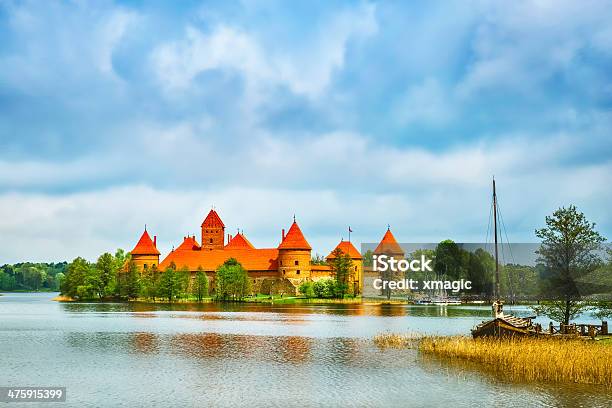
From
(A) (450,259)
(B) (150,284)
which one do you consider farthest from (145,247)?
(A) (450,259)

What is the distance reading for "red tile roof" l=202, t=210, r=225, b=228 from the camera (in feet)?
399

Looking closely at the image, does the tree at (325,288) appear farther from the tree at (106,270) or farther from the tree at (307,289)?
the tree at (106,270)

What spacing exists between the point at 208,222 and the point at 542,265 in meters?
95.6

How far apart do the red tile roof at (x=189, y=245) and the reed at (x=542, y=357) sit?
97.3 m

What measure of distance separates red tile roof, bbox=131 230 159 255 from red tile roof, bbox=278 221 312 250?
22472mm

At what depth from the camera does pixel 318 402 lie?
18328 millimetres

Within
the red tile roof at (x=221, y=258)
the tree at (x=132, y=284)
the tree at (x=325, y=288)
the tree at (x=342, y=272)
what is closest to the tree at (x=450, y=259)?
the tree at (x=342, y=272)

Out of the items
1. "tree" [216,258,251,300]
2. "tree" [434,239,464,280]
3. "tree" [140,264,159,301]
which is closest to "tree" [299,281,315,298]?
"tree" [216,258,251,300]

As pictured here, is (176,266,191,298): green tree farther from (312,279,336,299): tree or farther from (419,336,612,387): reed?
(419,336,612,387): reed

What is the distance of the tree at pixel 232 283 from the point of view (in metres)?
86.9

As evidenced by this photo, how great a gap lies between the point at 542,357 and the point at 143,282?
7633 centimetres

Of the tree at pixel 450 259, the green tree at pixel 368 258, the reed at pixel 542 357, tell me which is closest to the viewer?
the reed at pixel 542 357

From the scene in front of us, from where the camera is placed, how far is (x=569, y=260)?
29.3 meters

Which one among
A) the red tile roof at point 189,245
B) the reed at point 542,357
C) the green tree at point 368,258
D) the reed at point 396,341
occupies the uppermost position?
the red tile roof at point 189,245
